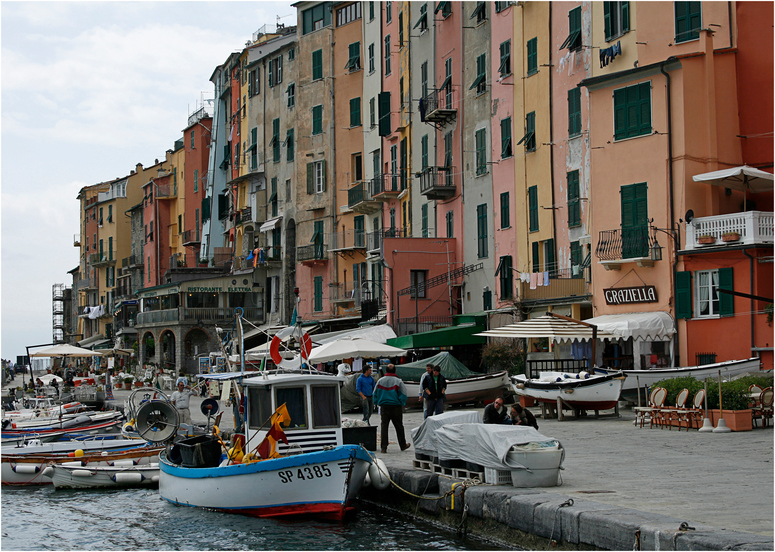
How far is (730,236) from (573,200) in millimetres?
7167

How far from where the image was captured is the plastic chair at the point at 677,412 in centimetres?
2091

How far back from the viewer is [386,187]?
47.4m

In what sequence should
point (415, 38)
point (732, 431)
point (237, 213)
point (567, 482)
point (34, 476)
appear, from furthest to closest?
point (237, 213)
point (415, 38)
point (34, 476)
point (732, 431)
point (567, 482)

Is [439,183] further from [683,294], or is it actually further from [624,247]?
[683,294]

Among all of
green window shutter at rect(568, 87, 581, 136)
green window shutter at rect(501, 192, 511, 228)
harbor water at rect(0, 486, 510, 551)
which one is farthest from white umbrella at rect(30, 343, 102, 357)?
harbor water at rect(0, 486, 510, 551)

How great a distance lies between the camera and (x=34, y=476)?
23078 mm

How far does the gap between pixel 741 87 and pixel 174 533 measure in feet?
69.1

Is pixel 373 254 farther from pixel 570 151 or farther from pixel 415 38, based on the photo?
pixel 570 151

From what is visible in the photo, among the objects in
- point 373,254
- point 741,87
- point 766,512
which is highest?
point 741,87

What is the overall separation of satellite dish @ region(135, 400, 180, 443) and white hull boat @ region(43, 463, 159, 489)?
157 centimetres

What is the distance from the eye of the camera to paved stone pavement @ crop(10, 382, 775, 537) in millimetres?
11516

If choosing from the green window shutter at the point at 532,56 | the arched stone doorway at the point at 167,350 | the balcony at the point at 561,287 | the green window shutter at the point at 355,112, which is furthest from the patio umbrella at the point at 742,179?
the arched stone doorway at the point at 167,350

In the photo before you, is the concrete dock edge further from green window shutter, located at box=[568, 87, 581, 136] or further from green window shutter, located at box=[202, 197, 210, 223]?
green window shutter, located at box=[202, 197, 210, 223]

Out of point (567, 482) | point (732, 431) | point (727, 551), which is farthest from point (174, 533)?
point (732, 431)
